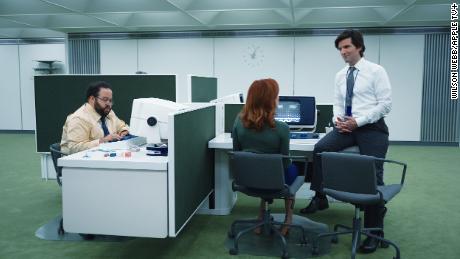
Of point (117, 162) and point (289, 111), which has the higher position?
point (289, 111)

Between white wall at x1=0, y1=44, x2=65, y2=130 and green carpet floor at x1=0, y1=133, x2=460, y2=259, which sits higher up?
white wall at x1=0, y1=44, x2=65, y2=130

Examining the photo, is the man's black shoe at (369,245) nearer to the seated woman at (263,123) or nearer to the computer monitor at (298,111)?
the seated woman at (263,123)

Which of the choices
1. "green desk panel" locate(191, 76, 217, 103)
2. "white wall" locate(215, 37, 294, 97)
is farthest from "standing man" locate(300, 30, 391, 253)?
"white wall" locate(215, 37, 294, 97)

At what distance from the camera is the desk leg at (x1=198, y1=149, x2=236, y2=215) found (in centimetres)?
360

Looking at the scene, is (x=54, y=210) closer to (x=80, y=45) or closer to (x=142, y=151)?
(x=142, y=151)

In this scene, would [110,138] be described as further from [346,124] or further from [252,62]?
[252,62]

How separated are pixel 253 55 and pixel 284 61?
58 centimetres

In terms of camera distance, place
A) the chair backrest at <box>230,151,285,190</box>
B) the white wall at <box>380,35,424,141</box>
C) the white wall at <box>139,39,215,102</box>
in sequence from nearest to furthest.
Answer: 1. the chair backrest at <box>230,151,285,190</box>
2. the white wall at <box>380,35,424,141</box>
3. the white wall at <box>139,39,215,102</box>

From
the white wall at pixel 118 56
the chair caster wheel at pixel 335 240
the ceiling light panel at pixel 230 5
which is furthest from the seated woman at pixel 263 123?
the white wall at pixel 118 56

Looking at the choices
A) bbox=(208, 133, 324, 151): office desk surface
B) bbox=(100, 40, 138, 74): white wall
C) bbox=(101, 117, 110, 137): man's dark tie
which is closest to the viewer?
bbox=(208, 133, 324, 151): office desk surface

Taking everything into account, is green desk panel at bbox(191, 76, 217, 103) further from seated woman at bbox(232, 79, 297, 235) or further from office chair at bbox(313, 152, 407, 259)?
office chair at bbox(313, 152, 407, 259)

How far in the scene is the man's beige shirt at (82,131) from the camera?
3094 millimetres

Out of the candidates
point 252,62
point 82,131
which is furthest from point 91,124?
point 252,62

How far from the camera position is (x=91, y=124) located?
3.18m
